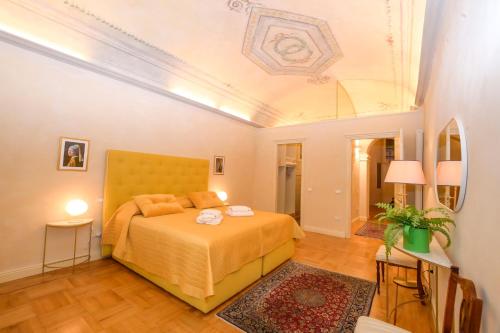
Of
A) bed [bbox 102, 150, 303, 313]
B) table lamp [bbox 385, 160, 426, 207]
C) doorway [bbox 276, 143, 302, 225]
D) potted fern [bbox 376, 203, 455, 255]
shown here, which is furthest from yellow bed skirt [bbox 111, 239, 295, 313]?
doorway [bbox 276, 143, 302, 225]

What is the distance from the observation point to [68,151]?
282 centimetres

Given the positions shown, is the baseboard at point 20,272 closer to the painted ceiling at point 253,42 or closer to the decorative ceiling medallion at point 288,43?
the painted ceiling at point 253,42

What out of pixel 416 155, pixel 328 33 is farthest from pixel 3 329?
pixel 416 155

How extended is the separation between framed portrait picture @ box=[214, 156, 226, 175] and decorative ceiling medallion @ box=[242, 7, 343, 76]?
2096 millimetres

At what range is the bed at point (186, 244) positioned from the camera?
2.03 m

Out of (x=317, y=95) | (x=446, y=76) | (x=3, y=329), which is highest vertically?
(x=317, y=95)

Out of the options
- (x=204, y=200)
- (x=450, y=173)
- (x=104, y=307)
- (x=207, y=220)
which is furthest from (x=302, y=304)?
(x=204, y=200)

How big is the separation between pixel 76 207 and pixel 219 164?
8.95 ft

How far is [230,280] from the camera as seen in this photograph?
88.9 inches

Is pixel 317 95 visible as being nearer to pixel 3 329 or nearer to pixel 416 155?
pixel 416 155

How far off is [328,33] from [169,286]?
378cm

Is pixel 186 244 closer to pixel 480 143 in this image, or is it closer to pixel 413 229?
pixel 413 229

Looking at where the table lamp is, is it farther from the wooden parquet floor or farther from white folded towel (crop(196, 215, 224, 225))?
white folded towel (crop(196, 215, 224, 225))

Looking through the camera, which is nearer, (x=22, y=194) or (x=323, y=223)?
(x=22, y=194)
